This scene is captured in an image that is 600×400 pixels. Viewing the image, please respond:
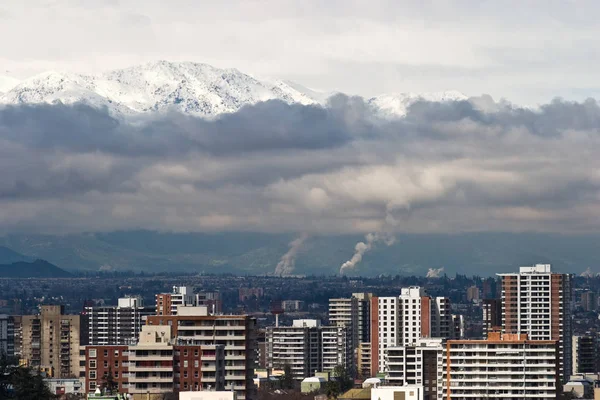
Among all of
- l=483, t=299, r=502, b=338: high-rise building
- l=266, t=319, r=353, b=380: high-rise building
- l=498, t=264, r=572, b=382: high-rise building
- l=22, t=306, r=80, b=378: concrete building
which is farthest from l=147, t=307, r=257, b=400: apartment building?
l=483, t=299, r=502, b=338: high-rise building

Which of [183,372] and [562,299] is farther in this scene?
[562,299]

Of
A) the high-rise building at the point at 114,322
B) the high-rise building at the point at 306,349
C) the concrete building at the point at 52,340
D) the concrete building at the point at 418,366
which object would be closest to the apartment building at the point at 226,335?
the concrete building at the point at 418,366

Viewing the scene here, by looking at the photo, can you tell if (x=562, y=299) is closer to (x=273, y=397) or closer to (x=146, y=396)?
(x=273, y=397)

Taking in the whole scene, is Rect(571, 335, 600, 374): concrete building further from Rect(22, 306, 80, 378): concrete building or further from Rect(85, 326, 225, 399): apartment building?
Rect(85, 326, 225, 399): apartment building

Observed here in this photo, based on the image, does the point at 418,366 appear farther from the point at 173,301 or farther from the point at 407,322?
the point at 173,301

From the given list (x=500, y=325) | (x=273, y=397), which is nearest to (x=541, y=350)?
(x=273, y=397)

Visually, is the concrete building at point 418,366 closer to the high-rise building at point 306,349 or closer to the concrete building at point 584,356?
the high-rise building at point 306,349
